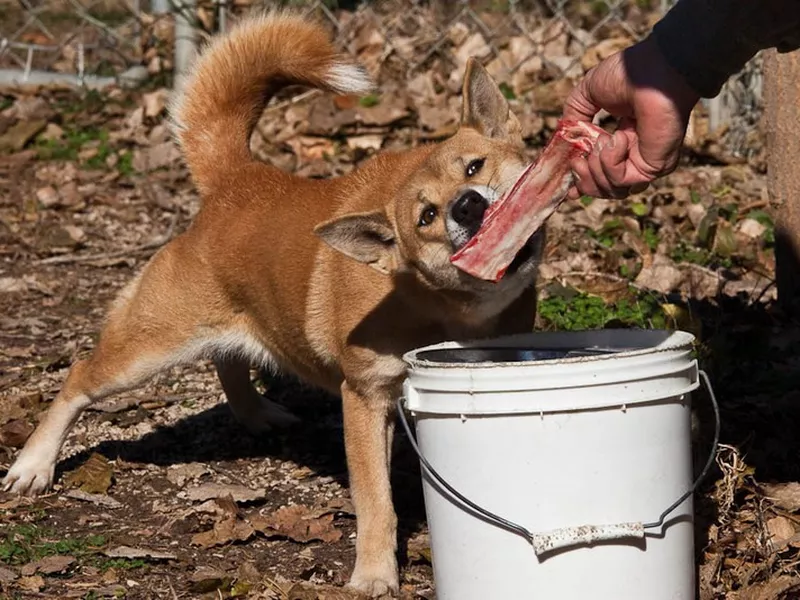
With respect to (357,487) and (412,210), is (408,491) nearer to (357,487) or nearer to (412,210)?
(357,487)

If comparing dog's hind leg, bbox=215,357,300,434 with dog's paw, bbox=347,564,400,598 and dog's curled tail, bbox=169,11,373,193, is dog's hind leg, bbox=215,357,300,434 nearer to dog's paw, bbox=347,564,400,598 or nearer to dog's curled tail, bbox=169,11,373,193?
dog's curled tail, bbox=169,11,373,193

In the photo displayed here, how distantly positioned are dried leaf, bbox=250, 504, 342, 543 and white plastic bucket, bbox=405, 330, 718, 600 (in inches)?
39.5

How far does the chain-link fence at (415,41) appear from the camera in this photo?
7.60 meters

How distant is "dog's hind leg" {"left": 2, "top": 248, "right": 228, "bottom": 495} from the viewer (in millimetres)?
4484

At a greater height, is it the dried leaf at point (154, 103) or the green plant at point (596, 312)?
the green plant at point (596, 312)

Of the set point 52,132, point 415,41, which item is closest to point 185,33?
point 52,132

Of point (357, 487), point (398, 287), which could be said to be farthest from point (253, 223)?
point (357, 487)

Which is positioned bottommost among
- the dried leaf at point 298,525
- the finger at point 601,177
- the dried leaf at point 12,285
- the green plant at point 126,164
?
the dried leaf at point 12,285

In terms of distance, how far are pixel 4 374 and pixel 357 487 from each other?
2197 millimetres

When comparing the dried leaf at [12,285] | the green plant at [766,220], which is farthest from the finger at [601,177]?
the dried leaf at [12,285]

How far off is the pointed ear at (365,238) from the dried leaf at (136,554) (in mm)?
1066

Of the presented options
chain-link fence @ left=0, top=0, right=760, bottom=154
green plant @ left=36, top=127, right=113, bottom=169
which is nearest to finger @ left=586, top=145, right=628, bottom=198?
chain-link fence @ left=0, top=0, right=760, bottom=154

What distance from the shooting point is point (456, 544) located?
2990mm

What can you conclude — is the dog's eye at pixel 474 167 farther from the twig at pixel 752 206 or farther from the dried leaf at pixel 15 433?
the twig at pixel 752 206
